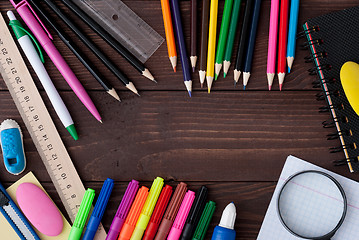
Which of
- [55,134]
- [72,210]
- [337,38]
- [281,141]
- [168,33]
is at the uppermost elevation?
[337,38]

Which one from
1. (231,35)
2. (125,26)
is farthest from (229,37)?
(125,26)

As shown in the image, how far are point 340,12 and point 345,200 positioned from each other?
1.28ft

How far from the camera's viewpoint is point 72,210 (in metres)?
0.85

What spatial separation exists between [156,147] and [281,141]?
10.5 inches

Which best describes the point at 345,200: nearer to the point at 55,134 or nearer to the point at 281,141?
the point at 281,141

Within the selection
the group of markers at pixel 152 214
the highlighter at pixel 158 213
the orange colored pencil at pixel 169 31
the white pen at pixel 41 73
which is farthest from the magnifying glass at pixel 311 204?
the white pen at pixel 41 73

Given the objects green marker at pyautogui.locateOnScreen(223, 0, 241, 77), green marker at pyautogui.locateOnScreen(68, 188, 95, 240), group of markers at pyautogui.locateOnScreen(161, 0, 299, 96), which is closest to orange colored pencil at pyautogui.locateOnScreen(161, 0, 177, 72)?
group of markers at pyautogui.locateOnScreen(161, 0, 299, 96)

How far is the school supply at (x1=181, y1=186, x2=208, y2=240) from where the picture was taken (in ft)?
2.70

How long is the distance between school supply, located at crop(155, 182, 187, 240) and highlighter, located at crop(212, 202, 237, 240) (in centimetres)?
9

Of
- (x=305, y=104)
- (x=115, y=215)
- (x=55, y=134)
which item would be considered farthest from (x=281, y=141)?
(x=55, y=134)

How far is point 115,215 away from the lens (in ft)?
2.77

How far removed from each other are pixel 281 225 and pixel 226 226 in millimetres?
Answer: 123

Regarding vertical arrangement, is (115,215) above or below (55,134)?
below

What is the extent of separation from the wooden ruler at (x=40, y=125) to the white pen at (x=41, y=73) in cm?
3
